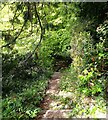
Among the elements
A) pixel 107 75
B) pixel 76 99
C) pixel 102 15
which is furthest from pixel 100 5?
pixel 76 99

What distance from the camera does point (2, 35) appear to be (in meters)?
8.59

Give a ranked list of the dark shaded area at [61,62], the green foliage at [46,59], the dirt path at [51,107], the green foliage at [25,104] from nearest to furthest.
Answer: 1. the dirt path at [51,107]
2. the green foliage at [46,59]
3. the green foliage at [25,104]
4. the dark shaded area at [61,62]

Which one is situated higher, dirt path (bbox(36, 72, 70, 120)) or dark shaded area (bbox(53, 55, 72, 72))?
dark shaded area (bbox(53, 55, 72, 72))

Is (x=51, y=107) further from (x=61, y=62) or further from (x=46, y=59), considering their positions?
(x=61, y=62)

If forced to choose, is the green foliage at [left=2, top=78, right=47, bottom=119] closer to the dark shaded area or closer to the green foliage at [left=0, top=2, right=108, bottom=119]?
the green foliage at [left=0, top=2, right=108, bottom=119]

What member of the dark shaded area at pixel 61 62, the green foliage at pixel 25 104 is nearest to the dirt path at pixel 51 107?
the green foliage at pixel 25 104

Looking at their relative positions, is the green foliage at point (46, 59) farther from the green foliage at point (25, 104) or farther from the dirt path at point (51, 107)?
the dirt path at point (51, 107)

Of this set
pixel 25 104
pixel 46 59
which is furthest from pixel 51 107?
pixel 46 59

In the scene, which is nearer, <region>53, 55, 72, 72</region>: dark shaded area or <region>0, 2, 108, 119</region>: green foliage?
<region>0, 2, 108, 119</region>: green foliage

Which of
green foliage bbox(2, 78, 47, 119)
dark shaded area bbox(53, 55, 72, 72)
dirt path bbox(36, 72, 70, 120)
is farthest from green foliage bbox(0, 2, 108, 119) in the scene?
dark shaded area bbox(53, 55, 72, 72)

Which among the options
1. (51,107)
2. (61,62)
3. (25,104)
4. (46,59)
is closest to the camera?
(51,107)

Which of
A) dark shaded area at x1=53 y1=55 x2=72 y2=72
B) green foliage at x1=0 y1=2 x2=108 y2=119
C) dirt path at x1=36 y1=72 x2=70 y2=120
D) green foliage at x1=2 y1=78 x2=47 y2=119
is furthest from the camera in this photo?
dark shaded area at x1=53 y1=55 x2=72 y2=72

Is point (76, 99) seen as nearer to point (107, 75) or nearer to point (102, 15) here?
point (107, 75)

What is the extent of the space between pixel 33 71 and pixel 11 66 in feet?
4.16
